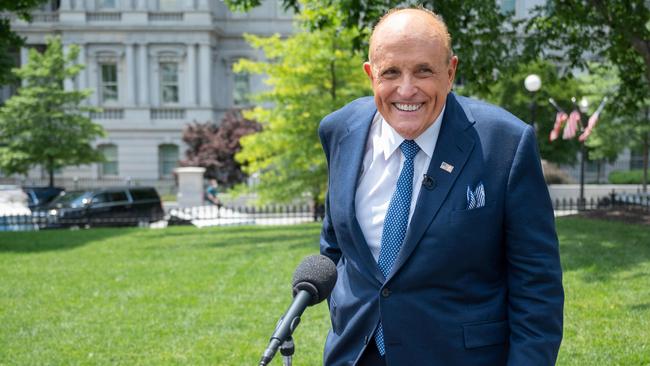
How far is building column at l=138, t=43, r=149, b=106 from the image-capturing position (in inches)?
1796

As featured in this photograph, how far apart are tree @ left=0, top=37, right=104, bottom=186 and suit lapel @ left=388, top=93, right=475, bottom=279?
1330 inches

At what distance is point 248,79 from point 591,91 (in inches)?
905

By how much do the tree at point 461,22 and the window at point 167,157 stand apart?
3218cm

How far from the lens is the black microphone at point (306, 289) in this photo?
2197 millimetres

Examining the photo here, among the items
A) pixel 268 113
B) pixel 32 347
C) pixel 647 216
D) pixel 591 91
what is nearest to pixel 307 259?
pixel 32 347

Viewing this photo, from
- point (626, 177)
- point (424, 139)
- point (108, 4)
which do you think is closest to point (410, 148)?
point (424, 139)

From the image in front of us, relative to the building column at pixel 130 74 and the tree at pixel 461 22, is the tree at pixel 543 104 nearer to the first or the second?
the tree at pixel 461 22

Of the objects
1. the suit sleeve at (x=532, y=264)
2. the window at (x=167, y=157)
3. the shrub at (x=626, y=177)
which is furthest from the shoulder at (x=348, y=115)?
the window at (x=167, y=157)

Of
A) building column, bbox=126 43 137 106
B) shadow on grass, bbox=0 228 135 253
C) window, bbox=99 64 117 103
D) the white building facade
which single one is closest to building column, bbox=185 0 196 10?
the white building facade

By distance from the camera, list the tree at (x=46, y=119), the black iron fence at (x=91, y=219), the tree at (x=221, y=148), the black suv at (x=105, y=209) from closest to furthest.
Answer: the black iron fence at (x=91, y=219) < the black suv at (x=105, y=209) < the tree at (x=46, y=119) < the tree at (x=221, y=148)

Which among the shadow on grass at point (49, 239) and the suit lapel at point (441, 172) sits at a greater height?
the suit lapel at point (441, 172)

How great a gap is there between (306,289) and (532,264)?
0.77 m

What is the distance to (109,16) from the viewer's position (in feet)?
149

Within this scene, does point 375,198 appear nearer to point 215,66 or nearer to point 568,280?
point 568,280
